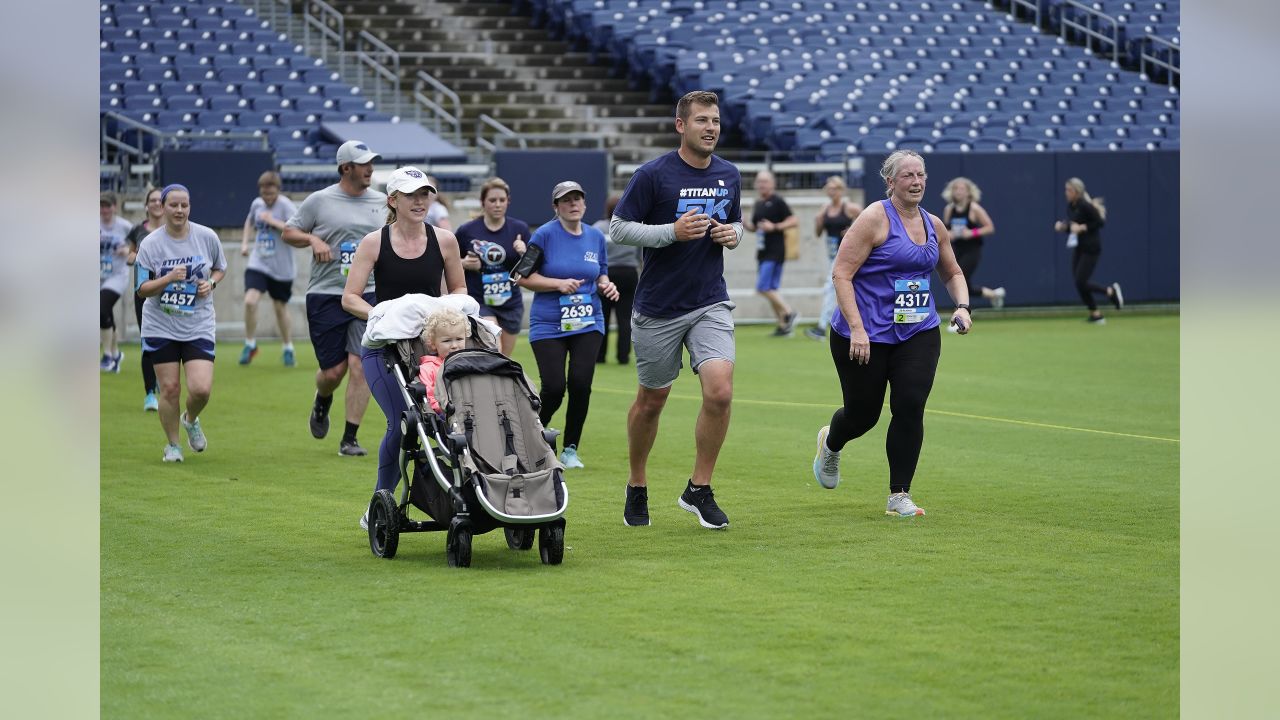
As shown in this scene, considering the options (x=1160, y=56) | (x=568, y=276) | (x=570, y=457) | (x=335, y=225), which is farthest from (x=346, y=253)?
(x=1160, y=56)

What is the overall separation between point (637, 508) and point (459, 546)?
5.03ft

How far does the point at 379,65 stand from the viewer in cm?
2842

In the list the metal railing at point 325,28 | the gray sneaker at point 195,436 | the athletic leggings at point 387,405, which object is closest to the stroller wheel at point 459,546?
the athletic leggings at point 387,405

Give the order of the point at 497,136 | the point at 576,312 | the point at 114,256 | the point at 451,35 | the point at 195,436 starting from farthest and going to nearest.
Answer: the point at 451,35 → the point at 497,136 → the point at 114,256 → the point at 195,436 → the point at 576,312

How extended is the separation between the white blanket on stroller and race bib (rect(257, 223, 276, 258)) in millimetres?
11330

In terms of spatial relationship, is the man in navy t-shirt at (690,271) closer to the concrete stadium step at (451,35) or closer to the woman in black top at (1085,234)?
the woman in black top at (1085,234)

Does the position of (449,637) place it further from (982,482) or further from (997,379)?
(997,379)

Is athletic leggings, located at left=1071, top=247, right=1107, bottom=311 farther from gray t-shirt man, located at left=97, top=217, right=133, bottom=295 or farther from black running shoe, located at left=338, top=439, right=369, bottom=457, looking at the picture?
black running shoe, located at left=338, top=439, right=369, bottom=457

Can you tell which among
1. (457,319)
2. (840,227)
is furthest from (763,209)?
(457,319)

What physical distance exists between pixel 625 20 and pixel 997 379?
16740 mm

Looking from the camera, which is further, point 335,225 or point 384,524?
point 335,225

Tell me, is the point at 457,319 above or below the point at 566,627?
above

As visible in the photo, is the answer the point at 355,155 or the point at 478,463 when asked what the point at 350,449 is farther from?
the point at 478,463
